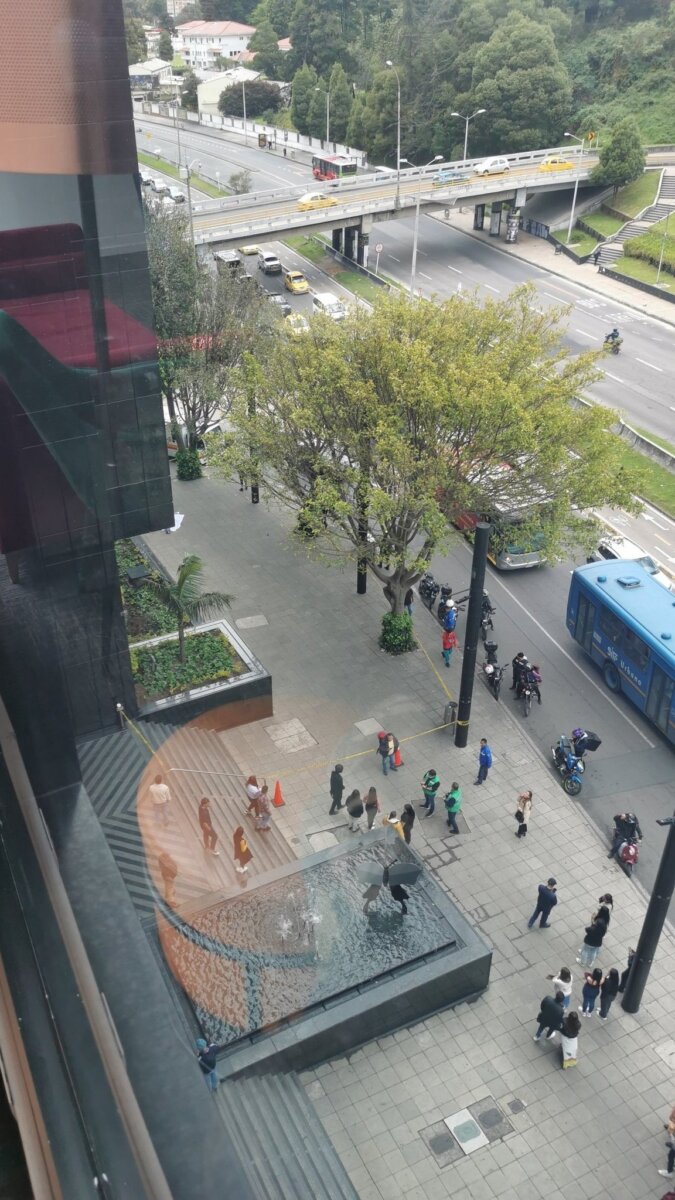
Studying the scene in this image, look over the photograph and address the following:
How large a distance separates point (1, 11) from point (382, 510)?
1067cm

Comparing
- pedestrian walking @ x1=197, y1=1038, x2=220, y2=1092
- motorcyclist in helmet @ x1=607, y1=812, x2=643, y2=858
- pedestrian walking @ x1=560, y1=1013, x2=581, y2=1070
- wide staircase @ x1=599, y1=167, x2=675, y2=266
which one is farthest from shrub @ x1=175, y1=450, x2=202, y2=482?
wide staircase @ x1=599, y1=167, x2=675, y2=266

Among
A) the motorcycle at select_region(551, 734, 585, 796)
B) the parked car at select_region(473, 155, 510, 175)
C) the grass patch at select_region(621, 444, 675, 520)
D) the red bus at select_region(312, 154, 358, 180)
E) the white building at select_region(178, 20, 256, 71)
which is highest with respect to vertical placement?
the white building at select_region(178, 20, 256, 71)

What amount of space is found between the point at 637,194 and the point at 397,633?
51.2 meters

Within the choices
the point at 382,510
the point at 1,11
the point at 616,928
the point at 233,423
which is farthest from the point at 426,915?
the point at 1,11

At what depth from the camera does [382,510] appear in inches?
791

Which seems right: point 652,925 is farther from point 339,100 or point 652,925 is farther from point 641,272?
point 339,100

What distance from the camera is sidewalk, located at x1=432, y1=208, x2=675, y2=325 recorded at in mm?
51188

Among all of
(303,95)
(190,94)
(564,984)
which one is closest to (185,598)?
(564,984)

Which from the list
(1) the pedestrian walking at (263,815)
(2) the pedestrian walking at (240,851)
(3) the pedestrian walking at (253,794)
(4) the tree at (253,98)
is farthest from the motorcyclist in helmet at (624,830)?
(4) the tree at (253,98)

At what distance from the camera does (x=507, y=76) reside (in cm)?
6775

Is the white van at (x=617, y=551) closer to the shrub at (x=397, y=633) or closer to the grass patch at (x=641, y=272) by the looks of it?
the shrub at (x=397, y=633)

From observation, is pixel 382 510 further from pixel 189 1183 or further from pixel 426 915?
pixel 189 1183

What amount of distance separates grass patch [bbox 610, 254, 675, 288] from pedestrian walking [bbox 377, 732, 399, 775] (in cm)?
4039

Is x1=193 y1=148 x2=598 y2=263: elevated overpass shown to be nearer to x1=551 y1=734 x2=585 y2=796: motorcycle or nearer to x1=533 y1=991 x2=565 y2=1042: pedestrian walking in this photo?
x1=551 y1=734 x2=585 y2=796: motorcycle
